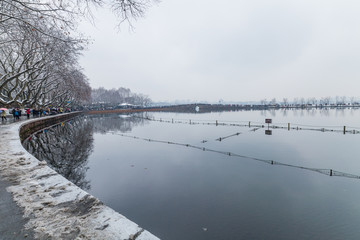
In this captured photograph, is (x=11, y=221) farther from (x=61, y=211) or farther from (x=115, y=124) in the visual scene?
(x=115, y=124)

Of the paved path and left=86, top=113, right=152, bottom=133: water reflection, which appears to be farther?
left=86, top=113, right=152, bottom=133: water reflection

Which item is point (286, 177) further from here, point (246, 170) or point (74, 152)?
point (74, 152)

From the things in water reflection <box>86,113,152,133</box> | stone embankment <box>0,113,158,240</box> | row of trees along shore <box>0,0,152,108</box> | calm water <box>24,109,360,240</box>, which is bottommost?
calm water <box>24,109,360,240</box>

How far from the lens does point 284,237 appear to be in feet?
16.3

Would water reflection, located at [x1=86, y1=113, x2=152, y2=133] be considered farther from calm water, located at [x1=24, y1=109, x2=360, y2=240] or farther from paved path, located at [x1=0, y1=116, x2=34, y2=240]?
paved path, located at [x1=0, y1=116, x2=34, y2=240]

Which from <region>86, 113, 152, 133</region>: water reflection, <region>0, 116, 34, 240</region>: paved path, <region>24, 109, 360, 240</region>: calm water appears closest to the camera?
<region>0, 116, 34, 240</region>: paved path

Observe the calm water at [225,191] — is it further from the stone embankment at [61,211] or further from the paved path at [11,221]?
the paved path at [11,221]

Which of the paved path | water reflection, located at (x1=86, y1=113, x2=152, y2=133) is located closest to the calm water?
the paved path

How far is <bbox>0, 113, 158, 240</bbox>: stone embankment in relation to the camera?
2215mm

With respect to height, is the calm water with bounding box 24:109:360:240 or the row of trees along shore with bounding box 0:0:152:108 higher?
the row of trees along shore with bounding box 0:0:152:108

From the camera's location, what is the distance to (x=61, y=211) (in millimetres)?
2717

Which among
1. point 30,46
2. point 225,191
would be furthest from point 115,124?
point 225,191

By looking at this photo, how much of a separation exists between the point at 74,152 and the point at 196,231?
1237 centimetres

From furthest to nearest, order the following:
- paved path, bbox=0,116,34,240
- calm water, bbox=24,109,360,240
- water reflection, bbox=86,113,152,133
Result: water reflection, bbox=86,113,152,133
calm water, bbox=24,109,360,240
paved path, bbox=0,116,34,240
